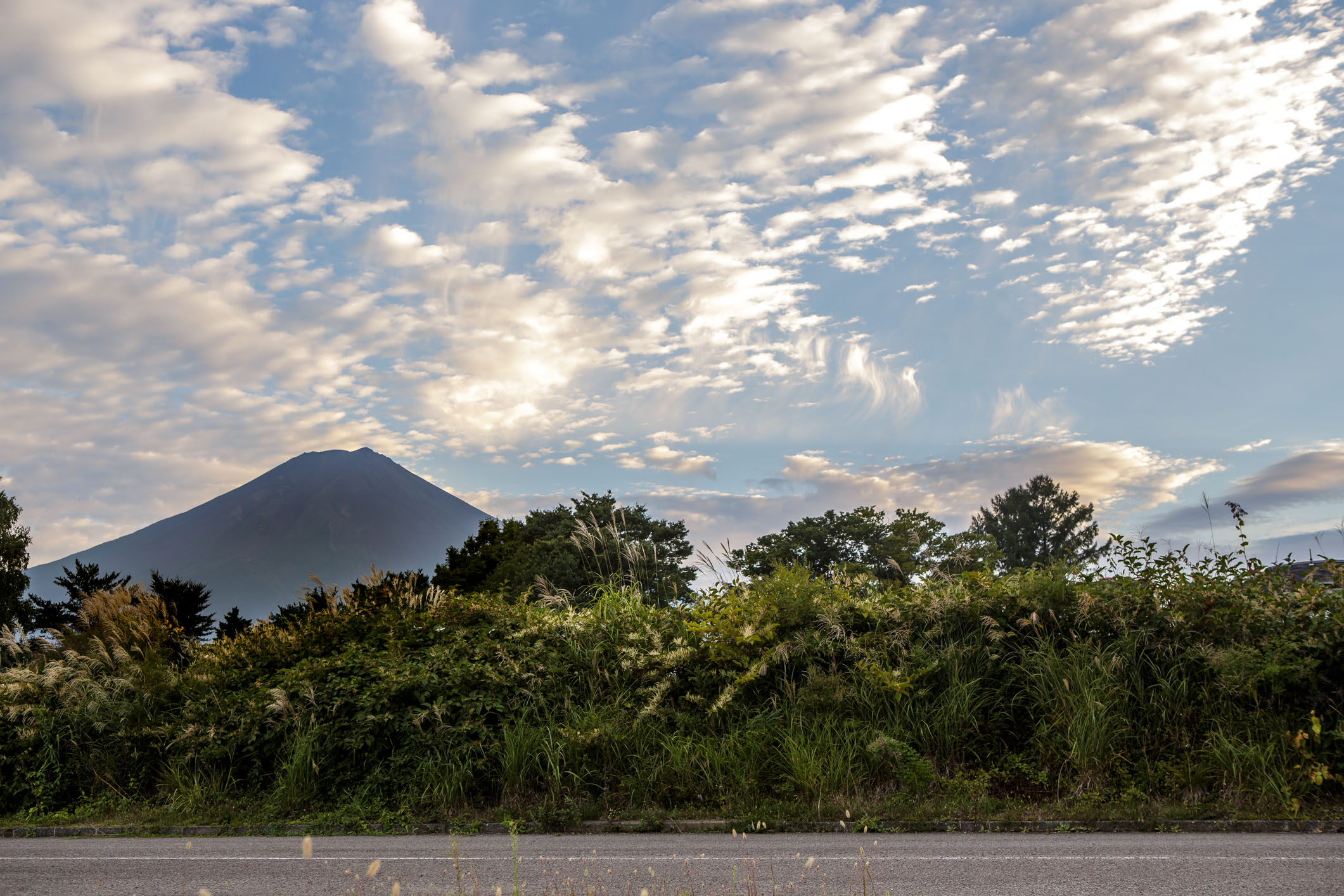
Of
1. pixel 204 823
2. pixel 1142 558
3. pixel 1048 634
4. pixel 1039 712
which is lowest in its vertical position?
pixel 204 823

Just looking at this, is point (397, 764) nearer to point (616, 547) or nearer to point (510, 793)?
point (510, 793)

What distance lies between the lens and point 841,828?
24.5ft

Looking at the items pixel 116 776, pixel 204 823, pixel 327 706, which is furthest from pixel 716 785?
pixel 116 776

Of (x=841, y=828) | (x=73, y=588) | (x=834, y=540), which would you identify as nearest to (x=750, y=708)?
(x=841, y=828)

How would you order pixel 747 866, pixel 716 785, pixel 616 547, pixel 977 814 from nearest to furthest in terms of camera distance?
pixel 747 866, pixel 977 814, pixel 716 785, pixel 616 547

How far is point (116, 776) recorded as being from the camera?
10.2 m

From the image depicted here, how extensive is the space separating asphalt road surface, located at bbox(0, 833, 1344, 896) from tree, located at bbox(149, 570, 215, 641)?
14.1 m

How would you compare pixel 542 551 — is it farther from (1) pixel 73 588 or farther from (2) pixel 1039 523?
(2) pixel 1039 523

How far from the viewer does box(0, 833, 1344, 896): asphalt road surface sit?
559cm

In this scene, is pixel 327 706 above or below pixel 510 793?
above

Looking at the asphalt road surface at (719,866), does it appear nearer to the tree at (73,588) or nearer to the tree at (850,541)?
the tree at (73,588)

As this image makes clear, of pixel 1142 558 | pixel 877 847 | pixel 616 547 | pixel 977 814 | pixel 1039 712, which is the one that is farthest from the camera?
pixel 616 547

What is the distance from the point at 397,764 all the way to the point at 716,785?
357 centimetres

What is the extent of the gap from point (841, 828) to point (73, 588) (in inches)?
1134
